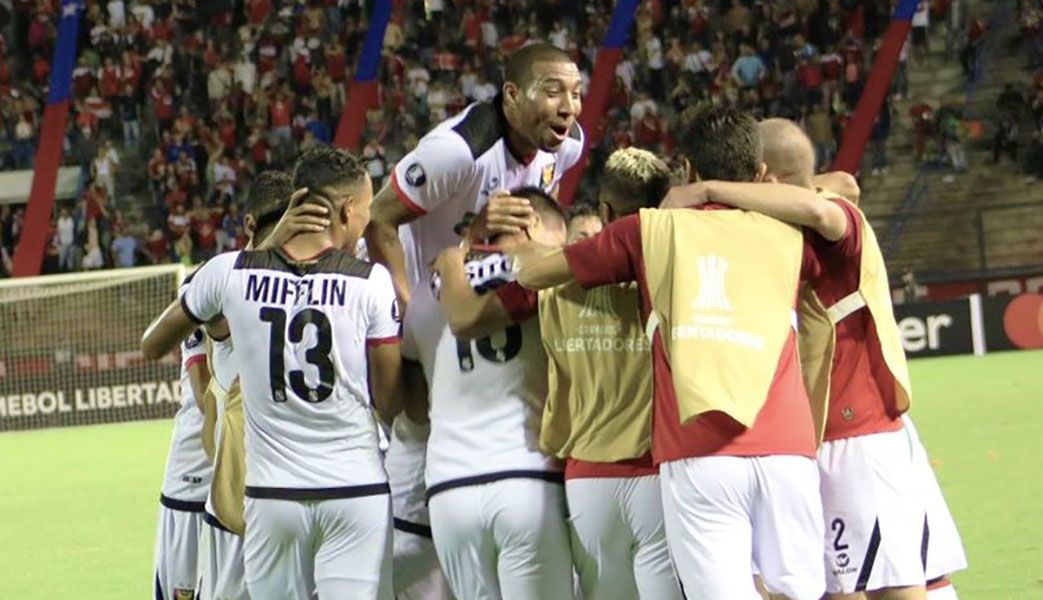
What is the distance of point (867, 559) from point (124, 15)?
26.5m

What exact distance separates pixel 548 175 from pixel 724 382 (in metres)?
1.90

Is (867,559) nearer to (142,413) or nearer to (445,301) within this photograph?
(445,301)

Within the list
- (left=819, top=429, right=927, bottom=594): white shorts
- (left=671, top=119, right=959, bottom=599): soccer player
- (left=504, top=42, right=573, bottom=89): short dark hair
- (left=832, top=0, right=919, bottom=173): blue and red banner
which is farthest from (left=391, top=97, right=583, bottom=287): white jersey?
(left=832, top=0, right=919, bottom=173): blue and red banner

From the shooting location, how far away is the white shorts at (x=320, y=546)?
5152 millimetres

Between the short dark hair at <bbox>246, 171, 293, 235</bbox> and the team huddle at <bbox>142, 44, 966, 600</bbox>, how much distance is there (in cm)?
52

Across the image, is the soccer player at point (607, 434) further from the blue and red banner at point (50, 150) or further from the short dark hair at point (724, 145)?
the blue and red banner at point (50, 150)

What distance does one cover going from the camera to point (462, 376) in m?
5.16

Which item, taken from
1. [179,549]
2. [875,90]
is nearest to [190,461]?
[179,549]

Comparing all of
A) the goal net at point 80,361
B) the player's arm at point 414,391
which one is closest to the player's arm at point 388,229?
the player's arm at point 414,391

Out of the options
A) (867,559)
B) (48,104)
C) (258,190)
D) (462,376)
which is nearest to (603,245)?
(462,376)

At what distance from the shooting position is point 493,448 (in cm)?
506

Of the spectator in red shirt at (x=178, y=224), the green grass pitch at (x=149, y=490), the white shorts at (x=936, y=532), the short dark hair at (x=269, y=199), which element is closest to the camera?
the white shorts at (x=936, y=532)

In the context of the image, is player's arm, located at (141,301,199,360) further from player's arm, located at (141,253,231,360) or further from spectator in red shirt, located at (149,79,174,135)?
spectator in red shirt, located at (149,79,174,135)

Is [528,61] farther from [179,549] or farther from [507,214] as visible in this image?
[179,549]
